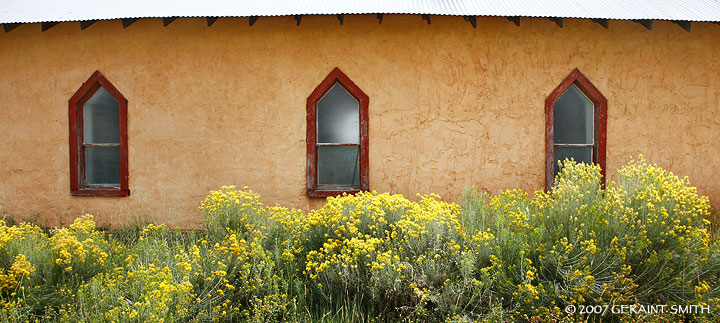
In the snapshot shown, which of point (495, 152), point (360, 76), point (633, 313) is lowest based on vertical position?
point (633, 313)

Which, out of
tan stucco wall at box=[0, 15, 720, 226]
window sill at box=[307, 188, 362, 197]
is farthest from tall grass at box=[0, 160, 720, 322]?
tan stucco wall at box=[0, 15, 720, 226]

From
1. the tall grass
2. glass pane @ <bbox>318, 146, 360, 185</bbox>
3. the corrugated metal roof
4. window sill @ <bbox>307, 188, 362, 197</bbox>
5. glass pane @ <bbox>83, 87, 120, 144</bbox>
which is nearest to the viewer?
the tall grass

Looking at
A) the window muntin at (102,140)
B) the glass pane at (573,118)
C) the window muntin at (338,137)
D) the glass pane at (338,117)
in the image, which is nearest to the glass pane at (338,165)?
the window muntin at (338,137)

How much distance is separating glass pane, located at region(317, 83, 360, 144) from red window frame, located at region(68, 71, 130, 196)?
2.86 meters

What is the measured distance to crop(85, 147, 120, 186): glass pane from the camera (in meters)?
7.49

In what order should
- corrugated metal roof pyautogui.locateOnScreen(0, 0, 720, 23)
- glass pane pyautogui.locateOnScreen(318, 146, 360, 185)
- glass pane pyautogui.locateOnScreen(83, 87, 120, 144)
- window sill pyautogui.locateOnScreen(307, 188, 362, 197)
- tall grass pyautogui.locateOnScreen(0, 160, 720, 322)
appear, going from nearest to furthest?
tall grass pyautogui.locateOnScreen(0, 160, 720, 322) < corrugated metal roof pyautogui.locateOnScreen(0, 0, 720, 23) < window sill pyautogui.locateOnScreen(307, 188, 362, 197) < glass pane pyautogui.locateOnScreen(318, 146, 360, 185) < glass pane pyautogui.locateOnScreen(83, 87, 120, 144)

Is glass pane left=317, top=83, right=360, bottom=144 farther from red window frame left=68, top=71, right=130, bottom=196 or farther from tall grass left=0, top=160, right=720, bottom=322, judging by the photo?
red window frame left=68, top=71, right=130, bottom=196

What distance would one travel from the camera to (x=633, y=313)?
148 inches

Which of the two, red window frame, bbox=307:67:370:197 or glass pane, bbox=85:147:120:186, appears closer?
red window frame, bbox=307:67:370:197

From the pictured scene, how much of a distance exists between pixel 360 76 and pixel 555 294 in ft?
13.5

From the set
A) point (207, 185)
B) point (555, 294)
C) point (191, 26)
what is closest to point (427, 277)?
point (555, 294)

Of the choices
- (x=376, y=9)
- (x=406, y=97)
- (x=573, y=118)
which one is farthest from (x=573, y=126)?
(x=376, y=9)

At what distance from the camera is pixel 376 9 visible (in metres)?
6.28

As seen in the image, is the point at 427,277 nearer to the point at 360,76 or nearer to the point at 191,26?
the point at 360,76
